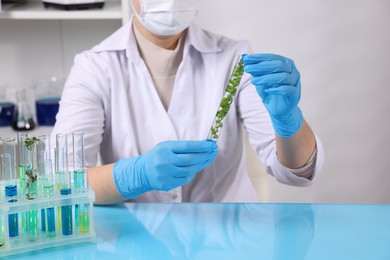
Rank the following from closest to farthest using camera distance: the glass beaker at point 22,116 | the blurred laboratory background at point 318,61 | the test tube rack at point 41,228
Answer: the test tube rack at point 41,228 → the glass beaker at point 22,116 → the blurred laboratory background at point 318,61

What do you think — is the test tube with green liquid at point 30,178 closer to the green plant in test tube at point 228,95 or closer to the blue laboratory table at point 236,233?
the blue laboratory table at point 236,233

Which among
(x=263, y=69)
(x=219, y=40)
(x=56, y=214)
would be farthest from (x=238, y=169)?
(x=56, y=214)

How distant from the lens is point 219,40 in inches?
73.8

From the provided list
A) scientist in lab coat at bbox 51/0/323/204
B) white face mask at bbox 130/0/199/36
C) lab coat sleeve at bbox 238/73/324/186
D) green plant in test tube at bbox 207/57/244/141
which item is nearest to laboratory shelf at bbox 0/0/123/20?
scientist in lab coat at bbox 51/0/323/204

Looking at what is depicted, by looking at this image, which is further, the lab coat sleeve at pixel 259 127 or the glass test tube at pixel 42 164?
the lab coat sleeve at pixel 259 127

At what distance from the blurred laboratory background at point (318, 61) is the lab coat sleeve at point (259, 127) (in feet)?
3.30

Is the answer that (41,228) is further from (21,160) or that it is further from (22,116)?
(22,116)

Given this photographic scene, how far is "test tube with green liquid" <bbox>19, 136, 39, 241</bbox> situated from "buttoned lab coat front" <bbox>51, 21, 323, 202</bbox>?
0.49 m

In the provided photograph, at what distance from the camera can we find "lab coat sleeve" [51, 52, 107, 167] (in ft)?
5.53

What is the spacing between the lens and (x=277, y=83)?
4.71ft

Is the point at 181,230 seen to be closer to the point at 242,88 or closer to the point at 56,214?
the point at 56,214

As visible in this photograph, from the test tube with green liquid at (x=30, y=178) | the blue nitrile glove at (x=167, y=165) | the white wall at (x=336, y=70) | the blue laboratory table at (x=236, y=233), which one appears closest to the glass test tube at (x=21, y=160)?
the test tube with green liquid at (x=30, y=178)

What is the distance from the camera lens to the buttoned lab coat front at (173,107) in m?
1.75

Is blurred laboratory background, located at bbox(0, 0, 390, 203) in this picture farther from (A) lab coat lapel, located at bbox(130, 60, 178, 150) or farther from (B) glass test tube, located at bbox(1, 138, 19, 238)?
(B) glass test tube, located at bbox(1, 138, 19, 238)
